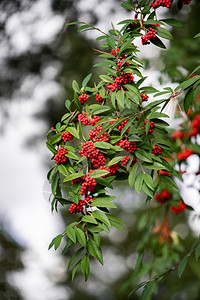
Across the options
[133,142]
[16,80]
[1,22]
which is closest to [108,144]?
[133,142]

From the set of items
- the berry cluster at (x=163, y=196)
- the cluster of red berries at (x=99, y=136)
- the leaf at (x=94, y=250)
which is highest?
the cluster of red berries at (x=99, y=136)

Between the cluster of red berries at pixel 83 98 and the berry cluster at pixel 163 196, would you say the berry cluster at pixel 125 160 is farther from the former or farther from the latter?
the berry cluster at pixel 163 196

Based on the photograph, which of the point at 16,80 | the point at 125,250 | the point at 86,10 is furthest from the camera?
the point at 125,250

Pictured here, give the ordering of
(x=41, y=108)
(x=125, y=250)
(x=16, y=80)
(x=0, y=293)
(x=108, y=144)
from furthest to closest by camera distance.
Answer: (x=125, y=250) < (x=41, y=108) < (x=0, y=293) < (x=16, y=80) < (x=108, y=144)

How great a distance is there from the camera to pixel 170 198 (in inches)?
59.0

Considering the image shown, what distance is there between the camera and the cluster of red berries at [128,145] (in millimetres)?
656

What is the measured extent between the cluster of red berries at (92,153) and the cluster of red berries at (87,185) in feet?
0.15

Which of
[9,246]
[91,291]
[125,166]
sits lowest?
[91,291]

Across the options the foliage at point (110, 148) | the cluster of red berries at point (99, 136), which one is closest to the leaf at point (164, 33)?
the foliage at point (110, 148)

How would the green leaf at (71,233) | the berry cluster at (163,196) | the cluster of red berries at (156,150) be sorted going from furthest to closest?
the berry cluster at (163,196) → the cluster of red berries at (156,150) → the green leaf at (71,233)

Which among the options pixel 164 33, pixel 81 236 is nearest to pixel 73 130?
pixel 81 236

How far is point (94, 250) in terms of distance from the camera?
62 centimetres

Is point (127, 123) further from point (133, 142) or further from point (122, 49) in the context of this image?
point (122, 49)

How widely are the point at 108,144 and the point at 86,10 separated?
1400 millimetres
